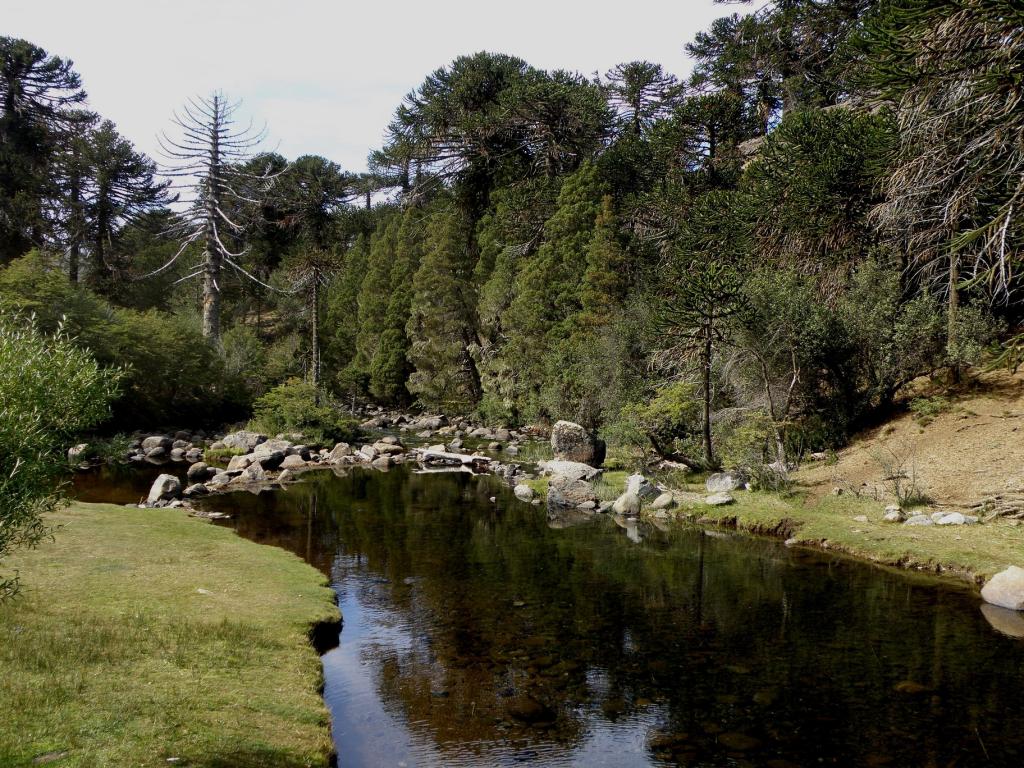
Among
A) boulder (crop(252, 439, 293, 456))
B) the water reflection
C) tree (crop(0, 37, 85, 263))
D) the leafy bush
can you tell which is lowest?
the water reflection

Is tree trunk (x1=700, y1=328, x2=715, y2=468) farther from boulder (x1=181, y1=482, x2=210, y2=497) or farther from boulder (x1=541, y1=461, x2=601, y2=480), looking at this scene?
boulder (x1=181, y1=482, x2=210, y2=497)

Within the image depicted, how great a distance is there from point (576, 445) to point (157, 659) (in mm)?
22238

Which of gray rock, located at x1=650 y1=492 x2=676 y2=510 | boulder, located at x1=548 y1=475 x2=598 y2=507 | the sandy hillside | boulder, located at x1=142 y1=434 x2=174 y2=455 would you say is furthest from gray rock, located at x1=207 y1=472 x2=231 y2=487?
the sandy hillside

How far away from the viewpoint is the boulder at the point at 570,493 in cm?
2422

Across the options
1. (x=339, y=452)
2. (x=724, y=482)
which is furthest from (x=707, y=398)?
(x=339, y=452)

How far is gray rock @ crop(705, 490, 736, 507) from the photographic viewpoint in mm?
21109

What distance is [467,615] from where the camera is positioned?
42.8 feet

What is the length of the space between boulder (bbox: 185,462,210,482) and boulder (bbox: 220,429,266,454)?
4.83 metres

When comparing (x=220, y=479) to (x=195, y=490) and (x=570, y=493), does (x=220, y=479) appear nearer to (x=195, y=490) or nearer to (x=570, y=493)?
(x=195, y=490)

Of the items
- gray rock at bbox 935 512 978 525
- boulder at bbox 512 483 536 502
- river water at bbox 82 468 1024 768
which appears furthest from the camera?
boulder at bbox 512 483 536 502

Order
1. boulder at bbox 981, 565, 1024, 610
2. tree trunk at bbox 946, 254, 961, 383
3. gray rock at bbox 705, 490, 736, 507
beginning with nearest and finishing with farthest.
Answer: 1. boulder at bbox 981, 565, 1024, 610
2. gray rock at bbox 705, 490, 736, 507
3. tree trunk at bbox 946, 254, 961, 383

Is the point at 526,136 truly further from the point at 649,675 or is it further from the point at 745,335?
the point at 649,675

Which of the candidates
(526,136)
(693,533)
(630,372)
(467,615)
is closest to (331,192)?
(526,136)

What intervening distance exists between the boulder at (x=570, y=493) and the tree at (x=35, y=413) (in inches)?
743
